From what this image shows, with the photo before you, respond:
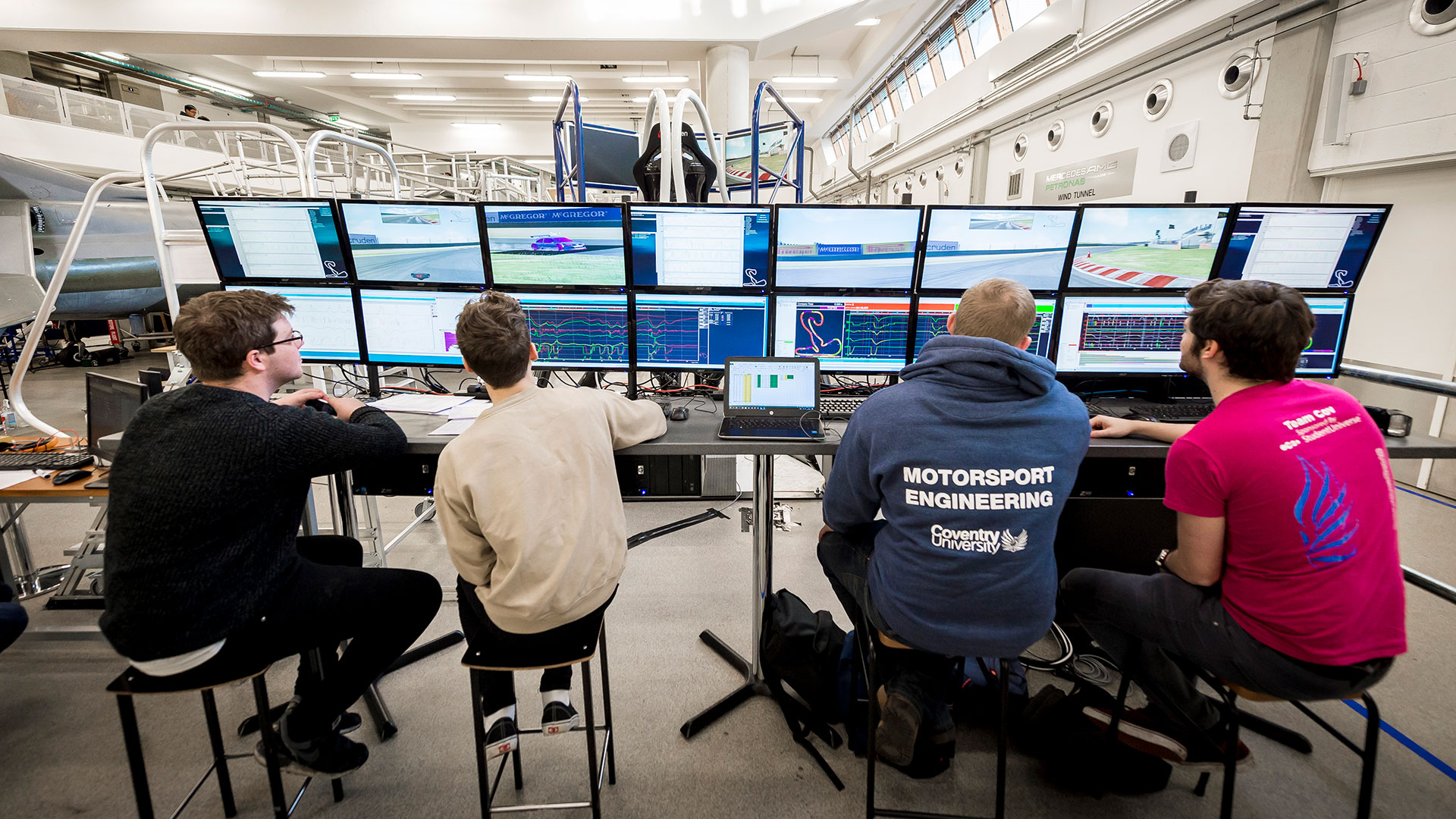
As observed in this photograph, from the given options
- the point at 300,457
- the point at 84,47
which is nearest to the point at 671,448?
the point at 300,457

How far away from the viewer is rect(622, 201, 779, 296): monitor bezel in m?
1.96

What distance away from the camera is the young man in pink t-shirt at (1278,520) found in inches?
42.1

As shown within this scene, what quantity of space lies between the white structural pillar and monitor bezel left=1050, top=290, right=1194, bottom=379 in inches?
174

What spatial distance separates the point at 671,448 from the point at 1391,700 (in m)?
2.36

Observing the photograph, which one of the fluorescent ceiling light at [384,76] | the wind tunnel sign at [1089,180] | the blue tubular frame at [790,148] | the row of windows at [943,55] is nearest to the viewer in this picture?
the blue tubular frame at [790,148]

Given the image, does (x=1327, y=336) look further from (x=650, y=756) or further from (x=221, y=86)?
(x=221, y=86)

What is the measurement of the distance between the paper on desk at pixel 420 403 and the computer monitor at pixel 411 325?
127 millimetres

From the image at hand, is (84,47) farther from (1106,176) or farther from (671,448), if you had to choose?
(1106,176)

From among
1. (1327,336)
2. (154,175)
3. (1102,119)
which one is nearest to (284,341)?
(154,175)

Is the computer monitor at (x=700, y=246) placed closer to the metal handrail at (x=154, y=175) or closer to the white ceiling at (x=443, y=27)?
the metal handrail at (x=154, y=175)

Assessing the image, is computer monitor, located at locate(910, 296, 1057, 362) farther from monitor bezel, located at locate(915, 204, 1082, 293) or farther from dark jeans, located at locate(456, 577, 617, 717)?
dark jeans, located at locate(456, 577, 617, 717)

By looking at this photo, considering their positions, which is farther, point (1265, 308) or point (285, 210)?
point (285, 210)

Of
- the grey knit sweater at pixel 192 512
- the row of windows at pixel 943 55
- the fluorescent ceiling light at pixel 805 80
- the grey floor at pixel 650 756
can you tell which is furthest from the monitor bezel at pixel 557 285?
the fluorescent ceiling light at pixel 805 80

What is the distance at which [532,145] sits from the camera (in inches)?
537
